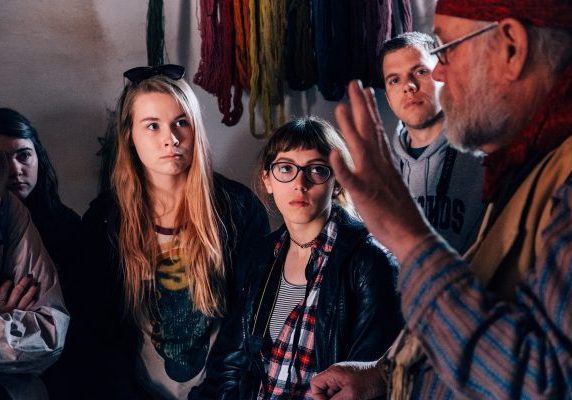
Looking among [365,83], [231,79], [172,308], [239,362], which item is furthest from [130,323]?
[365,83]

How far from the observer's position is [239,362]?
247 cm

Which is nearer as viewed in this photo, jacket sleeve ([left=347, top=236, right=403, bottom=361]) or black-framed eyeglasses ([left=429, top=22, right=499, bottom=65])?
black-framed eyeglasses ([left=429, top=22, right=499, bottom=65])

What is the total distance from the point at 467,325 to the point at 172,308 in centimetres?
184

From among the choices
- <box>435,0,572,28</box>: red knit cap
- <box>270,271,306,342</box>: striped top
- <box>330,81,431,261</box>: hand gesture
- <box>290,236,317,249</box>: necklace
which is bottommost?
<box>270,271,306,342</box>: striped top

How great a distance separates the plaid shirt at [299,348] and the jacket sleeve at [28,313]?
75cm

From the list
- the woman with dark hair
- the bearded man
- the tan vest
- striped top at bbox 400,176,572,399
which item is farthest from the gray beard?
the woman with dark hair

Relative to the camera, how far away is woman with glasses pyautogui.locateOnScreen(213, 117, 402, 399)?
2.20 meters

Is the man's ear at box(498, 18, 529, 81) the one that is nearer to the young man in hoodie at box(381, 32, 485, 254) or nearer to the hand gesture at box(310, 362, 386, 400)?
the hand gesture at box(310, 362, 386, 400)

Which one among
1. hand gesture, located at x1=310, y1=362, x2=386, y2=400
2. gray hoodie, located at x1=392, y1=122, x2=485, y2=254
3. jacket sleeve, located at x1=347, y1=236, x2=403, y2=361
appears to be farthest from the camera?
gray hoodie, located at x1=392, y1=122, x2=485, y2=254

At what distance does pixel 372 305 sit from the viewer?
2.19 metres

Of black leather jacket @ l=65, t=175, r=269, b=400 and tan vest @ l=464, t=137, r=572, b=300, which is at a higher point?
tan vest @ l=464, t=137, r=572, b=300

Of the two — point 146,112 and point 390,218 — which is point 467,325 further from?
point 146,112

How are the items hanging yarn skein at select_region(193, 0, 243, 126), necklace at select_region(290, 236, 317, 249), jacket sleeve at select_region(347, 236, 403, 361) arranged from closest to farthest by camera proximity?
jacket sleeve at select_region(347, 236, 403, 361)
necklace at select_region(290, 236, 317, 249)
hanging yarn skein at select_region(193, 0, 243, 126)

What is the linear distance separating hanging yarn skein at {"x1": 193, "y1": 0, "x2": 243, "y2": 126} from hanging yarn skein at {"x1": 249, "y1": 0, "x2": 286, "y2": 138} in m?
0.10
